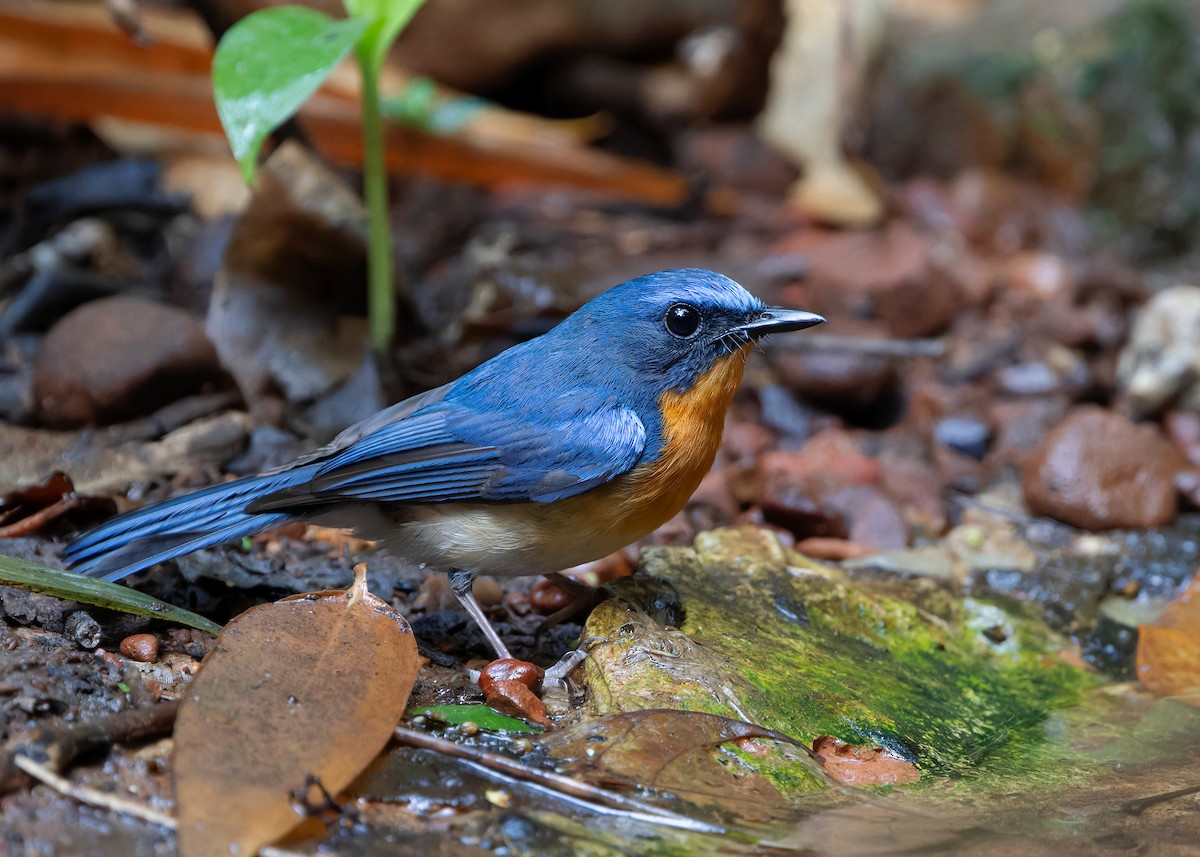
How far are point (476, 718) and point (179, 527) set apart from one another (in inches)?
45.7

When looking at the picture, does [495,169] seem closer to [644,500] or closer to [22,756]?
[644,500]

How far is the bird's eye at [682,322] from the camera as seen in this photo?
3.54 meters

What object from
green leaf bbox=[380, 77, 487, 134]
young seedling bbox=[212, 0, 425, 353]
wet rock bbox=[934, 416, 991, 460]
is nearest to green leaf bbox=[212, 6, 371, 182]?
young seedling bbox=[212, 0, 425, 353]

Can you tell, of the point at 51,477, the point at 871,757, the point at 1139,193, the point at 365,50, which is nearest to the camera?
the point at 871,757

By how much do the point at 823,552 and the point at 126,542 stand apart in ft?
8.16

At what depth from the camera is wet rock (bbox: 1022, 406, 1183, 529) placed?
475 centimetres

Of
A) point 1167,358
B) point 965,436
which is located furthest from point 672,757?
point 1167,358

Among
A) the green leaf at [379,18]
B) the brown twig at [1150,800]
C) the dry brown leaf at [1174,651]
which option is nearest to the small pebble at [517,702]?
the brown twig at [1150,800]

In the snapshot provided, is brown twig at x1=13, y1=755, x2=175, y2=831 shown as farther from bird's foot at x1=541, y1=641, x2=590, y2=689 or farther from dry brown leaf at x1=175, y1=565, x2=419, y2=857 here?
bird's foot at x1=541, y1=641, x2=590, y2=689

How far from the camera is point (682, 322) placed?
3547mm

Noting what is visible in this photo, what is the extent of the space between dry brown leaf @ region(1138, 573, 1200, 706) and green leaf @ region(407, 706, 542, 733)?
2.03m

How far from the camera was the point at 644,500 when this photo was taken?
3320 millimetres

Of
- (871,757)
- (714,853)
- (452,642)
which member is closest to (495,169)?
(452,642)

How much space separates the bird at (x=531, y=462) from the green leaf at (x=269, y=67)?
3.21 feet
